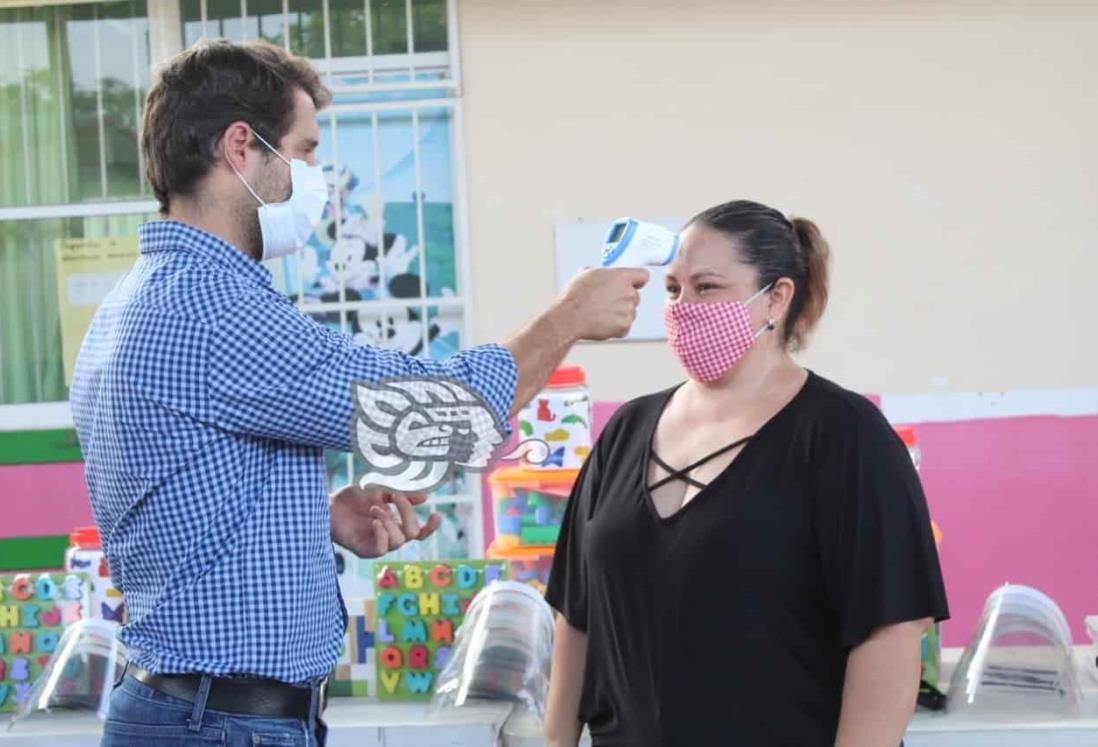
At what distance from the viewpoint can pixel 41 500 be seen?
21.2 ft

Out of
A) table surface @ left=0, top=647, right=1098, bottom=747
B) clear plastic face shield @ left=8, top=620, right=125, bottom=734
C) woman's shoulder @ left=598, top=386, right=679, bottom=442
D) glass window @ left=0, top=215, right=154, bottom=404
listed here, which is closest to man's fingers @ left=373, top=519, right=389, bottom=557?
woman's shoulder @ left=598, top=386, right=679, bottom=442

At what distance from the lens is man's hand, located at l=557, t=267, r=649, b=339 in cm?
218

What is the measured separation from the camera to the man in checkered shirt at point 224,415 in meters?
2.04

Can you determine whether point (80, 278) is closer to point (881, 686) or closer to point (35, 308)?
point (35, 308)

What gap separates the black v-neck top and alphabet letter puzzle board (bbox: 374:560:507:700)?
83 centimetres

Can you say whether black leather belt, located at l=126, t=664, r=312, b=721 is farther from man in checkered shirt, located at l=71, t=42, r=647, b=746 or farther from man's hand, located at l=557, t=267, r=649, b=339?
man's hand, located at l=557, t=267, r=649, b=339

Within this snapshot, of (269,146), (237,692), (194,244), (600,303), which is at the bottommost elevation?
(237,692)

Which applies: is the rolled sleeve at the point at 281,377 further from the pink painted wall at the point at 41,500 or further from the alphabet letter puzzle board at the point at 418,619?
the pink painted wall at the point at 41,500

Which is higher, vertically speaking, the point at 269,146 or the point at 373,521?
the point at 269,146

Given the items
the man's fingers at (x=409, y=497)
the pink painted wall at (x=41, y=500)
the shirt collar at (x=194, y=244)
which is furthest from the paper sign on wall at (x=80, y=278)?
the shirt collar at (x=194, y=244)

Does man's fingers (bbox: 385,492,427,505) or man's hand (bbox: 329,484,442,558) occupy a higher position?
man's fingers (bbox: 385,492,427,505)

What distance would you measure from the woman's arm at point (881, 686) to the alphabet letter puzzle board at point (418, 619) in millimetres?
1119

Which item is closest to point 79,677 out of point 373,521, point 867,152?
point 373,521

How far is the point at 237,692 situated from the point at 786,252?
1271 mm
